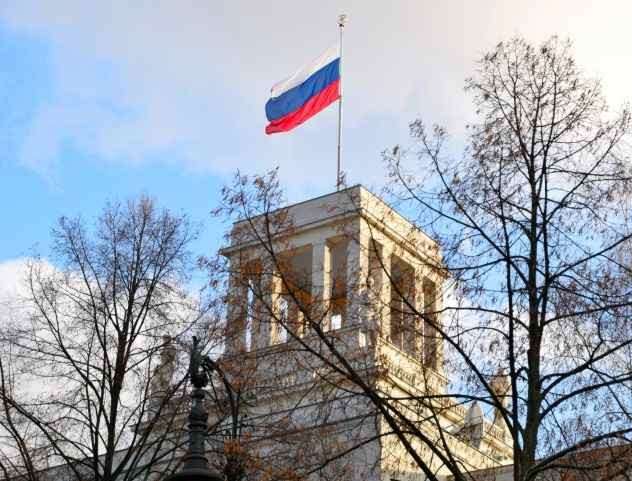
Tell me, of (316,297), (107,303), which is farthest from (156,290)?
(316,297)

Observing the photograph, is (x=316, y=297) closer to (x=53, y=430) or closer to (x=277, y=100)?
(x=53, y=430)

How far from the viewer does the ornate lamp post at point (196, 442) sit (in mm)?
14289

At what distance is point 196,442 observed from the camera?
588 inches

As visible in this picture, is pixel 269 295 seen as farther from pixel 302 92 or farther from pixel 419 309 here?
pixel 302 92

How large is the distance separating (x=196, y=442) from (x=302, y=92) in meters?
25.6

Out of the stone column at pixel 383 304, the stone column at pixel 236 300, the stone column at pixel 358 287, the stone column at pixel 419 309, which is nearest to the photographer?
the stone column at pixel 419 309

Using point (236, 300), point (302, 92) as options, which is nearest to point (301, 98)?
point (302, 92)

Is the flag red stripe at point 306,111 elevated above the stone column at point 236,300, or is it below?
above

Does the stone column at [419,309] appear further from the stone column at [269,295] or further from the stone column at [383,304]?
the stone column at [269,295]

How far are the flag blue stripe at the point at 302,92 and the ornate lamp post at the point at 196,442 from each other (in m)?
22.9

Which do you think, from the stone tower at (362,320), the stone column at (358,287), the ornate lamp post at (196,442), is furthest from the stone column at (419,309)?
the ornate lamp post at (196,442)

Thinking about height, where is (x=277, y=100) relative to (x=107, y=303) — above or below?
above

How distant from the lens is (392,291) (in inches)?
743

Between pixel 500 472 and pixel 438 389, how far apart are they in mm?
13602
